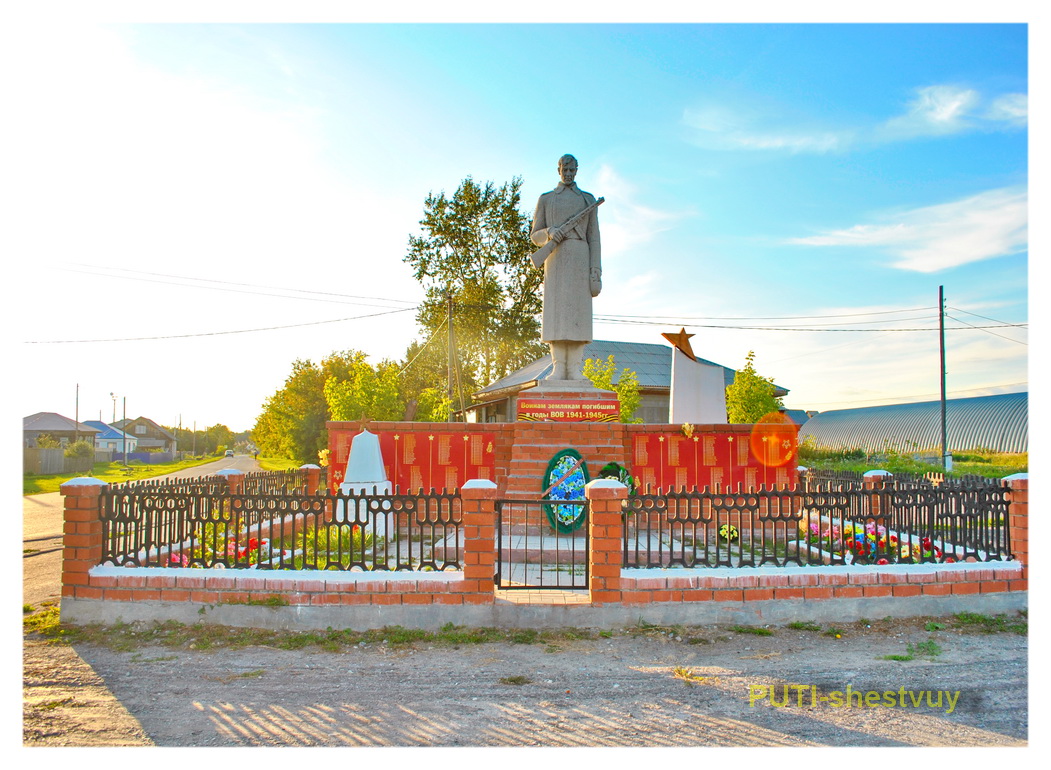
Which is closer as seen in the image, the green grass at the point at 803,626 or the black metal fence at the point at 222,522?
the green grass at the point at 803,626

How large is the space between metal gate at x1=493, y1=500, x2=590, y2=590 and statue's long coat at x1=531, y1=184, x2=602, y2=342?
2630 mm

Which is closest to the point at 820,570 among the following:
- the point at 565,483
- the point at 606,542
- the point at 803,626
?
the point at 803,626

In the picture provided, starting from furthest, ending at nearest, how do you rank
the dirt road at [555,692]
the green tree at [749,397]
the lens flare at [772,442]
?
the green tree at [749,397], the lens flare at [772,442], the dirt road at [555,692]

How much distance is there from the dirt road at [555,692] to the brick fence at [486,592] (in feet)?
0.82

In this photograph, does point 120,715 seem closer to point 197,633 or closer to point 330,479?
point 197,633

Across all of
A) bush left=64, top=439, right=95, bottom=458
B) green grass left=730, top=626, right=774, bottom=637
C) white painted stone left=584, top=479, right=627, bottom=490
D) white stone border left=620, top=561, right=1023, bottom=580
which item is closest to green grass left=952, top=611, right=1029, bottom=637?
white stone border left=620, top=561, right=1023, bottom=580

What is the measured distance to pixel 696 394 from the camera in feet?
34.8

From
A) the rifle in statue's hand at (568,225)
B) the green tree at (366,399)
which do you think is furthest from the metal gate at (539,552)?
the green tree at (366,399)

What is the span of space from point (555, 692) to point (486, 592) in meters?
1.35

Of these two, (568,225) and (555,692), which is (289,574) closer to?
(555,692)

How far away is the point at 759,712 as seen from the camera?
386 centimetres

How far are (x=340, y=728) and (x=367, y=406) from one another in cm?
1803

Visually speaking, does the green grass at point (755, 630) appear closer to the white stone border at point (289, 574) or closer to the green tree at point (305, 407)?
the white stone border at point (289, 574)

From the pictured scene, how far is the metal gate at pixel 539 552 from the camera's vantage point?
226 inches
